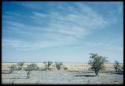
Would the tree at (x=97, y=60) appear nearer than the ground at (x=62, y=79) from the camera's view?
No

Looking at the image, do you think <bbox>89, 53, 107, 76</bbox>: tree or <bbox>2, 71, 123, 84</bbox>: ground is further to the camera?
<bbox>89, 53, 107, 76</bbox>: tree

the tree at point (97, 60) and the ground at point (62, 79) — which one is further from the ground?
the tree at point (97, 60)

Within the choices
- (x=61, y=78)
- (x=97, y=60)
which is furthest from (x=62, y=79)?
(x=97, y=60)

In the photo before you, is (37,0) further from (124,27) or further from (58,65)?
(58,65)

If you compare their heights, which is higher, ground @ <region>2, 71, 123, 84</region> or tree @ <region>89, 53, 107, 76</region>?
tree @ <region>89, 53, 107, 76</region>

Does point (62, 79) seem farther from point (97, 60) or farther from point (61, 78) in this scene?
point (97, 60)

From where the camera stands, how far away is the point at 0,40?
4.97 meters

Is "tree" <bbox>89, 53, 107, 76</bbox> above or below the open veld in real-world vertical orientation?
above

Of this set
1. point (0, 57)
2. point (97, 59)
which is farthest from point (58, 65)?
point (0, 57)

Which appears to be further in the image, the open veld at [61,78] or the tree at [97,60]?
the tree at [97,60]

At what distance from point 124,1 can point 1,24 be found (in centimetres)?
291

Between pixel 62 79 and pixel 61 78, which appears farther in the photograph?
pixel 61 78

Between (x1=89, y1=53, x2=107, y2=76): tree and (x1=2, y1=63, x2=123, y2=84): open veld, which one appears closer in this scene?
(x1=2, y1=63, x2=123, y2=84): open veld

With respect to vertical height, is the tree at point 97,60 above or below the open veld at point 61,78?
above
